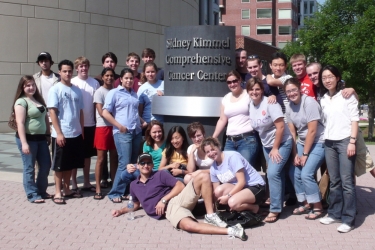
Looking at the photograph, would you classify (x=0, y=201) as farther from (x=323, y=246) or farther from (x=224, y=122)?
(x=323, y=246)

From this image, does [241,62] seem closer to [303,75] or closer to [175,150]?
[303,75]

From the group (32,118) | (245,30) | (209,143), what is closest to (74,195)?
(32,118)

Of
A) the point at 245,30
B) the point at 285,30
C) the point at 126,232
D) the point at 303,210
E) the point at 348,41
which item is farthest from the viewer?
the point at 245,30

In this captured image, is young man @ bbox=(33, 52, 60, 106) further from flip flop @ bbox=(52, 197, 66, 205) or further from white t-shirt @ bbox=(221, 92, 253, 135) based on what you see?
white t-shirt @ bbox=(221, 92, 253, 135)

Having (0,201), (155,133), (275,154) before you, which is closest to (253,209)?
(275,154)

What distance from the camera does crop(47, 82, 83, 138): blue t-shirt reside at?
311 inches

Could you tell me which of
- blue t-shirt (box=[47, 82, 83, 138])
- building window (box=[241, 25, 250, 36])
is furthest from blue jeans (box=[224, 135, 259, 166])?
building window (box=[241, 25, 250, 36])

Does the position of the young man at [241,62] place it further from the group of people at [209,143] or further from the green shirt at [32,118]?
the green shirt at [32,118]

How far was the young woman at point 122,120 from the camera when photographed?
8023 mm

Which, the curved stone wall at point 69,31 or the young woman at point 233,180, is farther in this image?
the curved stone wall at point 69,31

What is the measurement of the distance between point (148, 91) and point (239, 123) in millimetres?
1975

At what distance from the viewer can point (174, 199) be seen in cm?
691

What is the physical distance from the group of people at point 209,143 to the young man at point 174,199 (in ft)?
0.04

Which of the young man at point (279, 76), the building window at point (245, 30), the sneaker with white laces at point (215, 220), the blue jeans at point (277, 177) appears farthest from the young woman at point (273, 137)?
the building window at point (245, 30)
